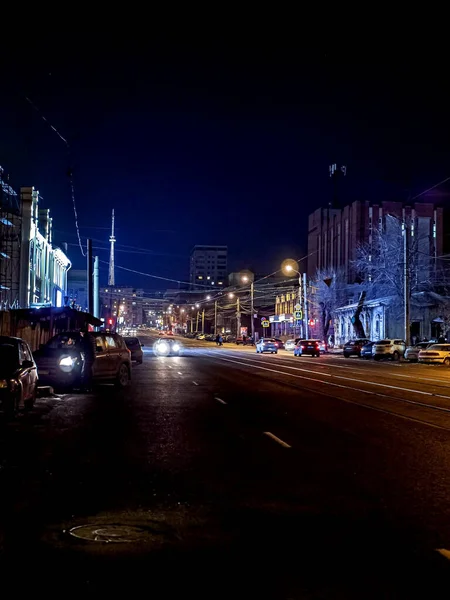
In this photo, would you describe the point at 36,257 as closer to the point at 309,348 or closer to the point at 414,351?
the point at 309,348

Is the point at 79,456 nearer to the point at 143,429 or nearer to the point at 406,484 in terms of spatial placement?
the point at 143,429

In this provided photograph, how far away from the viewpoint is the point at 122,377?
74.9 feet

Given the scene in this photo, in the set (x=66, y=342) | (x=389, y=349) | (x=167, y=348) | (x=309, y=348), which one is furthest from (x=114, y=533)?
(x=309, y=348)

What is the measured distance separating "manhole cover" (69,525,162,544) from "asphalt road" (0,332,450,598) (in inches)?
0.7

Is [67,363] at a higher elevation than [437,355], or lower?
higher

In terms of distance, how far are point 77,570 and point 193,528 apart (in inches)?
54.7

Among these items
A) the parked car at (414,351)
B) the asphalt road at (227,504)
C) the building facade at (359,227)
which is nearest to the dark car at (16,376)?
the asphalt road at (227,504)

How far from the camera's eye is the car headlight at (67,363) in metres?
20.4

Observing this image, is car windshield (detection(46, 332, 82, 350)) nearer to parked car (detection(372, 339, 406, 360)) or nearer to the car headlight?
the car headlight

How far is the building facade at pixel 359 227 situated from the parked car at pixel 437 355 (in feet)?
68.2

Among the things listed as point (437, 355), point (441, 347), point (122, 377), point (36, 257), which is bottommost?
point (122, 377)

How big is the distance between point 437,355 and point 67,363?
29.2m

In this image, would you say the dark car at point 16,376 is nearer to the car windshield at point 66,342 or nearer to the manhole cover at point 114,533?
the car windshield at point 66,342

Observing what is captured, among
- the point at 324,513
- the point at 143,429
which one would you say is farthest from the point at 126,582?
the point at 143,429
